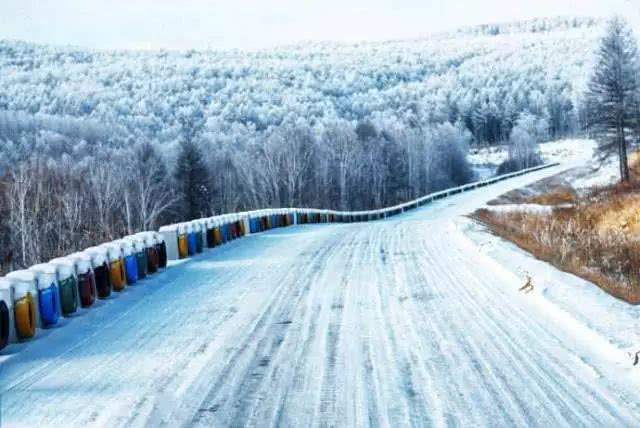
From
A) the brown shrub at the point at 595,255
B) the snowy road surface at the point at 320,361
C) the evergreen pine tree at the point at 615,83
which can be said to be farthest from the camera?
the evergreen pine tree at the point at 615,83

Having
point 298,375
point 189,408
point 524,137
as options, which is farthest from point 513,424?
point 524,137

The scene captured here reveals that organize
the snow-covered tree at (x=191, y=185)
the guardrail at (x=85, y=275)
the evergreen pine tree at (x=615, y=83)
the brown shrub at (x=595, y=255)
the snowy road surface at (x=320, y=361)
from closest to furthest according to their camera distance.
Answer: the snowy road surface at (x=320, y=361) < the guardrail at (x=85, y=275) < the brown shrub at (x=595, y=255) < the evergreen pine tree at (x=615, y=83) < the snow-covered tree at (x=191, y=185)

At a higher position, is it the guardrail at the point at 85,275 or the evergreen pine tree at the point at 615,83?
the evergreen pine tree at the point at 615,83

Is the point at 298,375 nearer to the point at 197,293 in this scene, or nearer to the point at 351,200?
the point at 197,293

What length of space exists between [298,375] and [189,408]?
1258mm

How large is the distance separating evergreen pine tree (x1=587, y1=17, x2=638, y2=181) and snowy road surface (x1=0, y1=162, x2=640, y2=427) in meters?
43.7

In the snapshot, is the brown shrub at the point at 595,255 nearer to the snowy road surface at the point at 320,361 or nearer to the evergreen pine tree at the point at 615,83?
the snowy road surface at the point at 320,361

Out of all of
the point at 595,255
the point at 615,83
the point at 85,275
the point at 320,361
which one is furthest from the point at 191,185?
the point at 320,361

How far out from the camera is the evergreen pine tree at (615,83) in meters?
51.4

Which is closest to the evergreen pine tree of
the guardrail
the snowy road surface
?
A: the guardrail

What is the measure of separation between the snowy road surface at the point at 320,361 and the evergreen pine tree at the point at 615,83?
4368 cm

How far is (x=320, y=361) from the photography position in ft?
24.1

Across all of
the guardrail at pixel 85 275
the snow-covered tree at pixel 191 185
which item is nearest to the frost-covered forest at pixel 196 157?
the snow-covered tree at pixel 191 185

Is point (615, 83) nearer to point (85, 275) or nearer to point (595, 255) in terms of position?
point (595, 255)
